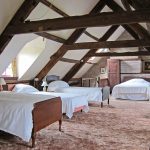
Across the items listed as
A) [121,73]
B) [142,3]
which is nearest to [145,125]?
[142,3]

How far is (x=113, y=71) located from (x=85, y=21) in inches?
267

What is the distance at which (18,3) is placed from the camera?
14.9ft

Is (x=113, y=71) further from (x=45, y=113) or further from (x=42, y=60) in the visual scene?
(x=45, y=113)

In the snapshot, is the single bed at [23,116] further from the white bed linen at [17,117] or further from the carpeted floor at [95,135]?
the carpeted floor at [95,135]

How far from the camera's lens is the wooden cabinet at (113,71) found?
10.6 m

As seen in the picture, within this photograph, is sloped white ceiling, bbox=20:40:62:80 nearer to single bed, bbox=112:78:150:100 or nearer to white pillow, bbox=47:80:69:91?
white pillow, bbox=47:80:69:91

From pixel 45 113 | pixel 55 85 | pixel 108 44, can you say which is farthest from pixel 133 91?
pixel 45 113

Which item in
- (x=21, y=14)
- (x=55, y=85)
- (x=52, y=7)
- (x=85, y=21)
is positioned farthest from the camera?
(x=55, y=85)

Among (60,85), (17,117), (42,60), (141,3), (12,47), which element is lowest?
(17,117)

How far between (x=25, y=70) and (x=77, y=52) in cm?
233

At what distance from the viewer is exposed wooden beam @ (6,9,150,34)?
3.73m

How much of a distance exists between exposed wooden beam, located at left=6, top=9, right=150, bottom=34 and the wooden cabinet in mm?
6638

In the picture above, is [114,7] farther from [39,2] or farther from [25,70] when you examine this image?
[25,70]

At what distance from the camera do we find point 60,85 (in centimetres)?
768
